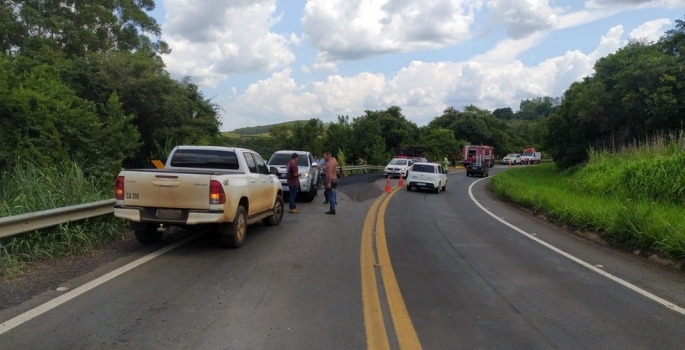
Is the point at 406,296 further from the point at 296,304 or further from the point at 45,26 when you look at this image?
the point at 45,26

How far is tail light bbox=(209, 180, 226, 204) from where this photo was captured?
8711 mm

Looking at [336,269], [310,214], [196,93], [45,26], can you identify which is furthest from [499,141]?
[336,269]

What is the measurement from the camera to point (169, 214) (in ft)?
28.7

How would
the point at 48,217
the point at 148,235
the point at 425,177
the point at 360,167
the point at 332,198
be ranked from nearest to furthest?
the point at 48,217, the point at 148,235, the point at 332,198, the point at 425,177, the point at 360,167

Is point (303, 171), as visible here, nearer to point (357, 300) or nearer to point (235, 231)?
point (235, 231)

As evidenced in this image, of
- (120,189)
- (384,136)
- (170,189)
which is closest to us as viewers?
(170,189)

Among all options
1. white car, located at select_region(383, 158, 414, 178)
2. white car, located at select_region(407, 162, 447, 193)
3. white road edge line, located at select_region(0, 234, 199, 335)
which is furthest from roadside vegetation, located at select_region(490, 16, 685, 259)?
white road edge line, located at select_region(0, 234, 199, 335)

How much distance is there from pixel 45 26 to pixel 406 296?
35042mm

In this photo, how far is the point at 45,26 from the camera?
112ft

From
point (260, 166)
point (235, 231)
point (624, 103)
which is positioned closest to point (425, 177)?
point (624, 103)

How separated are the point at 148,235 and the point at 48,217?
169 cm

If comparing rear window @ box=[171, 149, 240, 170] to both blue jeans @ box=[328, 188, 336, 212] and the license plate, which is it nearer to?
the license plate

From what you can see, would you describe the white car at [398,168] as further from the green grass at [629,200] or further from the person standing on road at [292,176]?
the person standing on road at [292,176]

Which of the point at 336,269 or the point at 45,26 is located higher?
the point at 45,26
